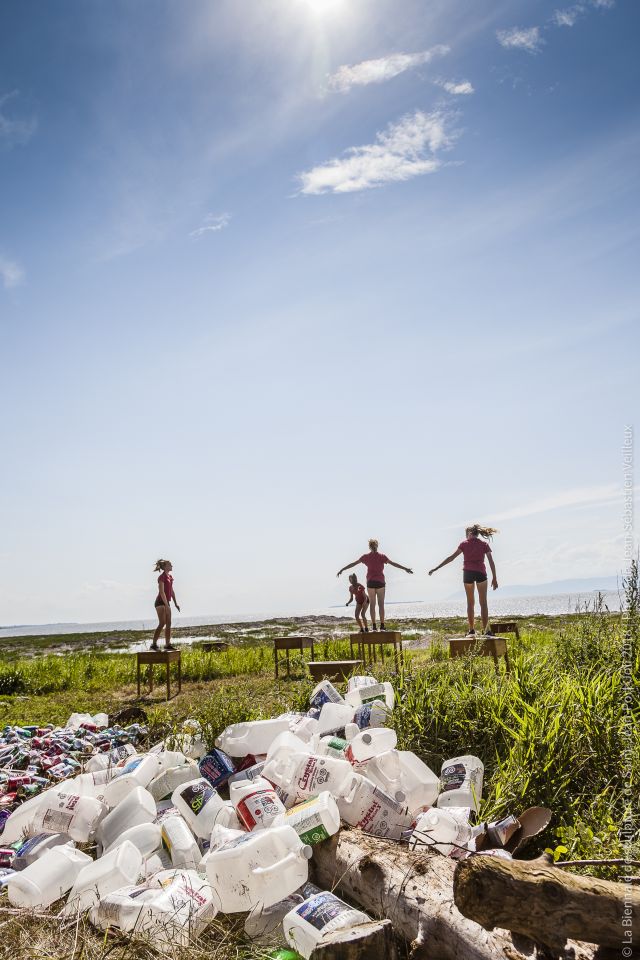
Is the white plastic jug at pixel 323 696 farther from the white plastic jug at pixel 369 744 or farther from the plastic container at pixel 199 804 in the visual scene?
the plastic container at pixel 199 804

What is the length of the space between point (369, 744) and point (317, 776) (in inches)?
24.5

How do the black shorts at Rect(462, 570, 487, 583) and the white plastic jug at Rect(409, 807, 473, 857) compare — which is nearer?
the white plastic jug at Rect(409, 807, 473, 857)

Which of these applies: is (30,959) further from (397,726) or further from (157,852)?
(397,726)

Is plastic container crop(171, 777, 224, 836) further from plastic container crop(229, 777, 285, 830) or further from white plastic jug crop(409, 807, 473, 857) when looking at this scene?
white plastic jug crop(409, 807, 473, 857)

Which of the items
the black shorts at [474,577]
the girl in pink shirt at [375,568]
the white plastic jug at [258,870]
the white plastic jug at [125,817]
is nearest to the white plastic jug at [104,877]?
the white plastic jug at [125,817]

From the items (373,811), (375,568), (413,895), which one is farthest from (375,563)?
(413,895)

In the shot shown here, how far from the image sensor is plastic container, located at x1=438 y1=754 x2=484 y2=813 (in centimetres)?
375

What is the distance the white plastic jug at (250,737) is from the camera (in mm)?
4730

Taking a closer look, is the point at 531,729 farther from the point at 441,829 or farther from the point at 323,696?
the point at 323,696

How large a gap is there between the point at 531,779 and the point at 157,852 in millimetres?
2141

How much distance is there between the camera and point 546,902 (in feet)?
6.88

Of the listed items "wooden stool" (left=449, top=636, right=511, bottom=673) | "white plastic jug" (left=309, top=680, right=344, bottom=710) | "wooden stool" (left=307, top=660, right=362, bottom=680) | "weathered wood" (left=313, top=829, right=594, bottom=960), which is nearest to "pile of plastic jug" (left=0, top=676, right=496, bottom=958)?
"weathered wood" (left=313, top=829, right=594, bottom=960)

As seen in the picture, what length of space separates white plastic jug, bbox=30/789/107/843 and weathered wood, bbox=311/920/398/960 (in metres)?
2.27

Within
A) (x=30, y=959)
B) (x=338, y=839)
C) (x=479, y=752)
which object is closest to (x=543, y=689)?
(x=479, y=752)
